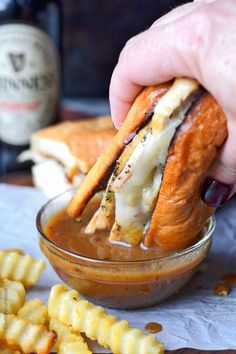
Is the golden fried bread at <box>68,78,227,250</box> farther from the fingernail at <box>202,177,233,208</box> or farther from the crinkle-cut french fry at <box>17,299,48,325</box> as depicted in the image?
the crinkle-cut french fry at <box>17,299,48,325</box>

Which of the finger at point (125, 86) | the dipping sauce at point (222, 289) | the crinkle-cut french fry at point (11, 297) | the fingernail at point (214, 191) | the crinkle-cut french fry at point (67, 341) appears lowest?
the dipping sauce at point (222, 289)

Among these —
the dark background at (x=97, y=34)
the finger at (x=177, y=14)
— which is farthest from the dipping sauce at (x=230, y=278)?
the dark background at (x=97, y=34)

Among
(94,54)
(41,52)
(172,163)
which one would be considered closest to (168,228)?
(172,163)

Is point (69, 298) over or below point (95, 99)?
over

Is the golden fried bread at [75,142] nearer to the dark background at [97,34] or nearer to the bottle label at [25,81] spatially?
the bottle label at [25,81]

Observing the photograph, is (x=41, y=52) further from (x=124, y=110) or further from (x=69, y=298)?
(x=69, y=298)

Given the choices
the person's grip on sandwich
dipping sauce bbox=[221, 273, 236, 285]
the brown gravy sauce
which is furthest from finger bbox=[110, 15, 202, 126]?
dipping sauce bbox=[221, 273, 236, 285]
